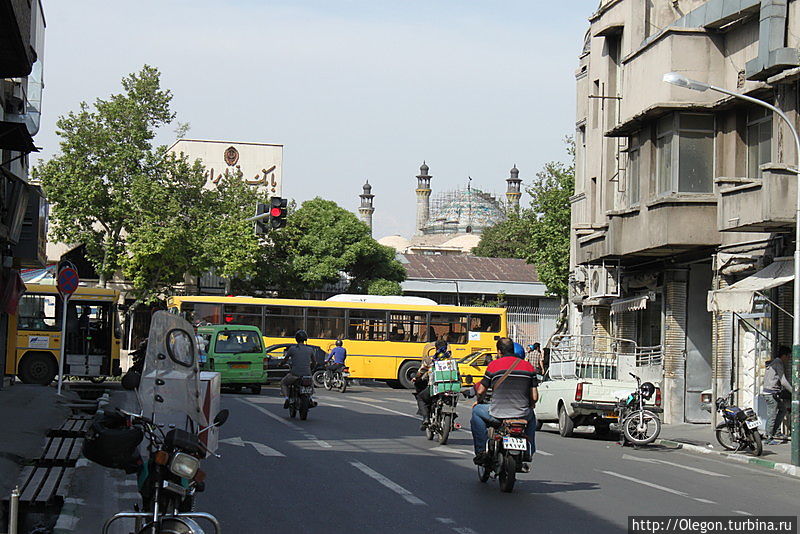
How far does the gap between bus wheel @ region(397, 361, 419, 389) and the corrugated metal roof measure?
30.1 m

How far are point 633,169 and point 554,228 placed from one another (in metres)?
28.1

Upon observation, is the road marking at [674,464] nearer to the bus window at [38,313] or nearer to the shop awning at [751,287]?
the shop awning at [751,287]

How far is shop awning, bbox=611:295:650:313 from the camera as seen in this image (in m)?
30.6

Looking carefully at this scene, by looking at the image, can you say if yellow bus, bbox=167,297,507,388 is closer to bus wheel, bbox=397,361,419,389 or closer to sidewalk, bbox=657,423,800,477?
bus wheel, bbox=397,361,419,389

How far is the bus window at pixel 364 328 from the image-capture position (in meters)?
42.4

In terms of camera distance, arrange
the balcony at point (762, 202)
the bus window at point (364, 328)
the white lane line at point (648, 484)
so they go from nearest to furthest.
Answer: the white lane line at point (648, 484) → the balcony at point (762, 202) → the bus window at point (364, 328)

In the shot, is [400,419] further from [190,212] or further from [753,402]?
[190,212]

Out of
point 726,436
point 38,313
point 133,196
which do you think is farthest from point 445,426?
point 133,196

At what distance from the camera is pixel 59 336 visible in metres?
34.3

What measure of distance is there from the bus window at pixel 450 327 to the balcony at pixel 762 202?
2027cm

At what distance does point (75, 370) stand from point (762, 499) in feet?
83.2

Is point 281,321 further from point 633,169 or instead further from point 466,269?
point 466,269

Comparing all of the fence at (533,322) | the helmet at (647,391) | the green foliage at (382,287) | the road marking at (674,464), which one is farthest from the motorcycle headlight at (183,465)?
the fence at (533,322)

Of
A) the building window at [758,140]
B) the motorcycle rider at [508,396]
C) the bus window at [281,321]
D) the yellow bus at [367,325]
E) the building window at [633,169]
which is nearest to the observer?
the motorcycle rider at [508,396]
